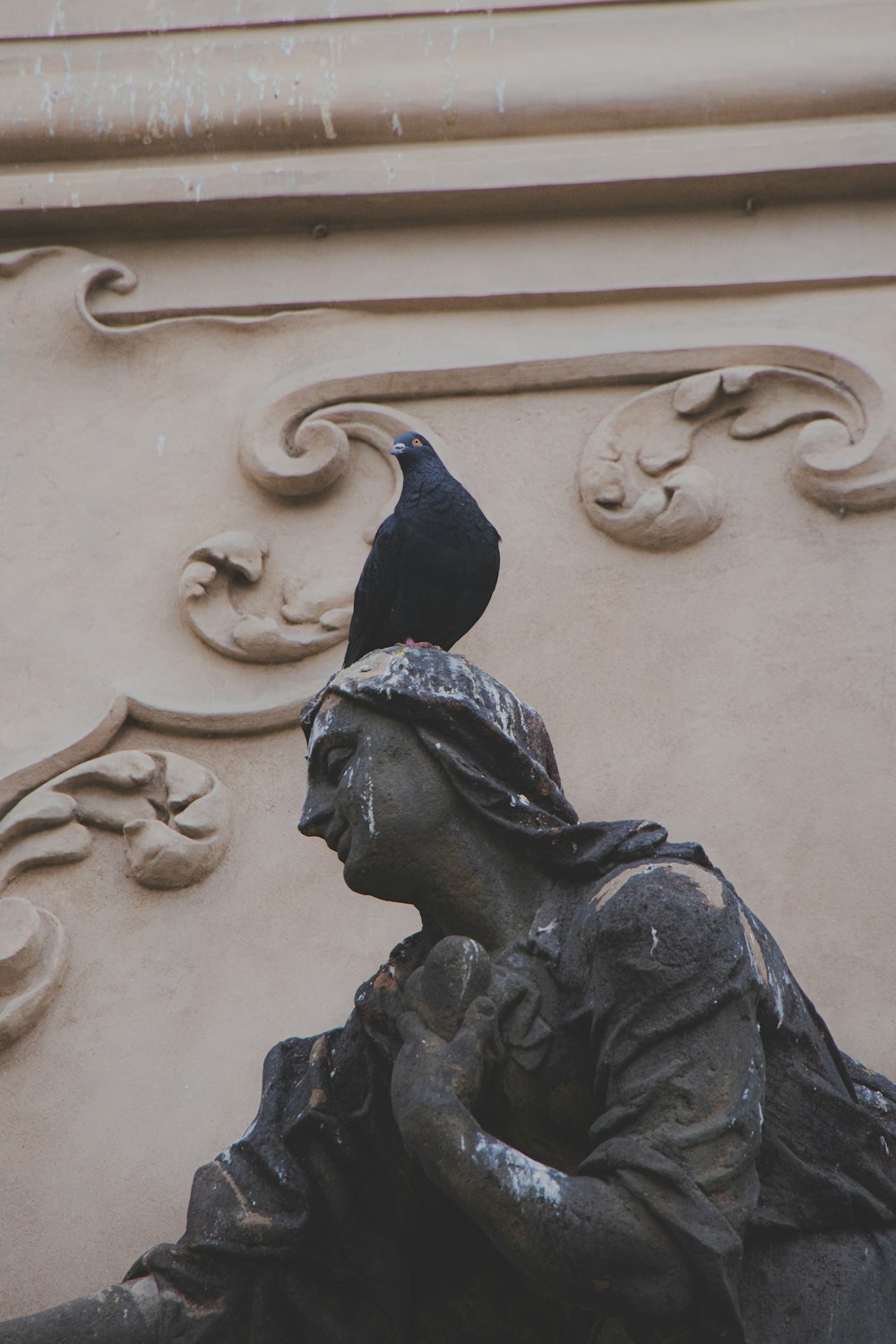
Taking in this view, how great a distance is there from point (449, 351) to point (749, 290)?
51 cm

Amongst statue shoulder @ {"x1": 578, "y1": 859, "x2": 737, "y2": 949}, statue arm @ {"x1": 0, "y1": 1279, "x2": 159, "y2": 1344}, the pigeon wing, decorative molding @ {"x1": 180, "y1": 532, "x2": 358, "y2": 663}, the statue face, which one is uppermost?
decorative molding @ {"x1": 180, "y1": 532, "x2": 358, "y2": 663}

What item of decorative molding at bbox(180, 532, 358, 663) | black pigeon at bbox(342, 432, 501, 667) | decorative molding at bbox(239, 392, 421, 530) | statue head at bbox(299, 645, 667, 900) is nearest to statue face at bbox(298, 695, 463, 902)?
statue head at bbox(299, 645, 667, 900)

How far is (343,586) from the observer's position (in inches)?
137

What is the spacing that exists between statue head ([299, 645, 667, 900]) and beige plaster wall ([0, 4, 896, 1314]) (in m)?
0.72

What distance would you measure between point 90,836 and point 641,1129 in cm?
137

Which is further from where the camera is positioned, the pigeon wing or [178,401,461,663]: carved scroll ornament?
[178,401,461,663]: carved scroll ornament

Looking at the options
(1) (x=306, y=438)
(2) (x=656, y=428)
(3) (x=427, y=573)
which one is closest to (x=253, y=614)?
(1) (x=306, y=438)

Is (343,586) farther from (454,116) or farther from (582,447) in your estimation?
(454,116)

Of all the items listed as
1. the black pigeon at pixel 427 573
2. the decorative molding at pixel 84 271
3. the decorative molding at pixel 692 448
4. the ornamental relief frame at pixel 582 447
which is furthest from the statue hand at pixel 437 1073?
the decorative molding at pixel 84 271

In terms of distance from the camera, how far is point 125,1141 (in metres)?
3.04

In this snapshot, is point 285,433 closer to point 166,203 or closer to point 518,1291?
point 166,203

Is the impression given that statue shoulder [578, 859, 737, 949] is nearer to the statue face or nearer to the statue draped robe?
the statue draped robe

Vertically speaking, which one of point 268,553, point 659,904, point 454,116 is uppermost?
point 454,116

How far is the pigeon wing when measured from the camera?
9.95 feet
